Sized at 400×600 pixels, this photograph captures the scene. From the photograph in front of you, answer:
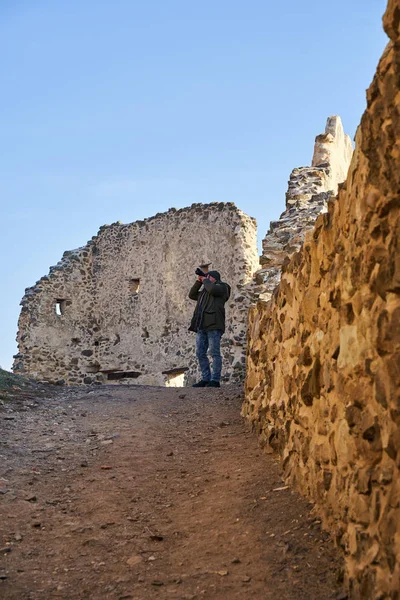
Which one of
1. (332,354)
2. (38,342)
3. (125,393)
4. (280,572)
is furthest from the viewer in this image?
(38,342)

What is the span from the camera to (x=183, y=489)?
4.73 meters

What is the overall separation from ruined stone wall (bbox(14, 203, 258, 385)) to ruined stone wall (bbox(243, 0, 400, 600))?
1071cm

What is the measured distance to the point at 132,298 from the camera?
17.5 metres

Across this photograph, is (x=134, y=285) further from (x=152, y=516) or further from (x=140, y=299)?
(x=152, y=516)

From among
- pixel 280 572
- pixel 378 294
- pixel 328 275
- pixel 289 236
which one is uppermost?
pixel 289 236

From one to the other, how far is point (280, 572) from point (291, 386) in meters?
1.41

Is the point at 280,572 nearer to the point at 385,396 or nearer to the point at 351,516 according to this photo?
the point at 351,516

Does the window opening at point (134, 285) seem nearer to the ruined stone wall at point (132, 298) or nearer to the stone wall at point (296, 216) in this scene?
the ruined stone wall at point (132, 298)

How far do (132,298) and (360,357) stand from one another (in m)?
14.8

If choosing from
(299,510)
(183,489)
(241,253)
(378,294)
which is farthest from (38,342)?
(378,294)

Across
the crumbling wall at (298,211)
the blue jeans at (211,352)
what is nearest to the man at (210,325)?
the blue jeans at (211,352)

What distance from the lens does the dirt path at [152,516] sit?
330 centimetres

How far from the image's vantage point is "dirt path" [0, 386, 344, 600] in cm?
330

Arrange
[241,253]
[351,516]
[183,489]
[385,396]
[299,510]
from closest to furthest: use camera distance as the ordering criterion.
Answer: [385,396] < [351,516] < [299,510] < [183,489] < [241,253]
